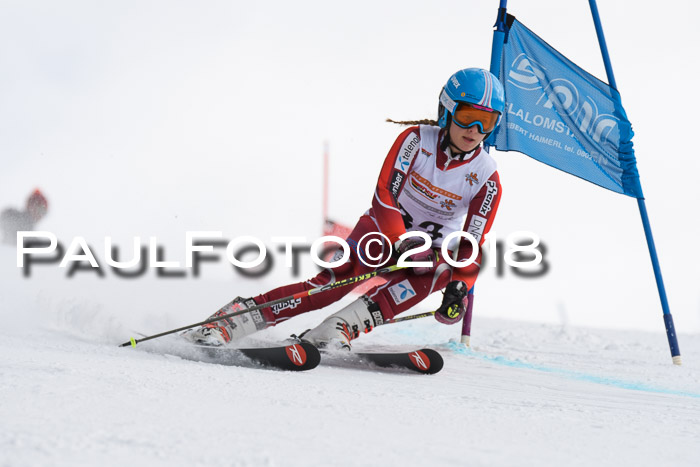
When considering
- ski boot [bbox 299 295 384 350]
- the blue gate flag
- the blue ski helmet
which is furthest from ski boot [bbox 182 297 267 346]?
the blue gate flag

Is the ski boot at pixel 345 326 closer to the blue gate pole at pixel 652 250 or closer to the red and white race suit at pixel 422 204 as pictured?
the red and white race suit at pixel 422 204

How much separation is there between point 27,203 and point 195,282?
126 inches

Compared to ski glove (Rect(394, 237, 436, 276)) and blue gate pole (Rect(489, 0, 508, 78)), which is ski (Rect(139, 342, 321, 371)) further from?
blue gate pole (Rect(489, 0, 508, 78))

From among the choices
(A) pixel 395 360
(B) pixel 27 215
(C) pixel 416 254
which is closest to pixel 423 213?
(C) pixel 416 254

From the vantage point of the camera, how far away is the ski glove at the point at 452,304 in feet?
11.3

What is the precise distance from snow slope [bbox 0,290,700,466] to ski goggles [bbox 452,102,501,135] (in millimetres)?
1369

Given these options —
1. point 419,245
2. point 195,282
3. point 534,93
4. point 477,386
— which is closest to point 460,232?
point 419,245

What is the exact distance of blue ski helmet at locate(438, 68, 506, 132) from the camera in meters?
3.65

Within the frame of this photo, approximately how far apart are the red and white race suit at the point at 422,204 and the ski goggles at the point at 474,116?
205 mm

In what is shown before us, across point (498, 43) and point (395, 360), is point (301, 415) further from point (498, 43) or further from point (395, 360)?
point (498, 43)

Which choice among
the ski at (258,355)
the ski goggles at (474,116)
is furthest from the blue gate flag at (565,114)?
the ski at (258,355)

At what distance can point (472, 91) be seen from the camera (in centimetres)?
365

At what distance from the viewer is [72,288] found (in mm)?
5387

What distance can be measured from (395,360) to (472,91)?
151cm
